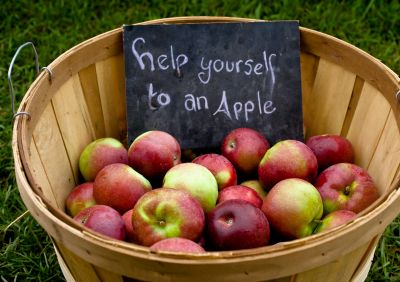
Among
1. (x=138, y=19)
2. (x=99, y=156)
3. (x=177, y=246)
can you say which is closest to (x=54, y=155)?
(x=99, y=156)

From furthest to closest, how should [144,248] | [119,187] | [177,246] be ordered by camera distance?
[119,187], [177,246], [144,248]

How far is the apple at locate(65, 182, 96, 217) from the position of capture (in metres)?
1.83

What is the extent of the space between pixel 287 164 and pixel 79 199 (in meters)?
0.67

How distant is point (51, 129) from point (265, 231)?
78 centimetres

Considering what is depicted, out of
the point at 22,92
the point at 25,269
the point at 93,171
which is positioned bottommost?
the point at 25,269

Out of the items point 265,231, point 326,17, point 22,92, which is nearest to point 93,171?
point 265,231

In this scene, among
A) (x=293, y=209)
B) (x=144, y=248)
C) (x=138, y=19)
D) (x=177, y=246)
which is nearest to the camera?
(x=144, y=248)

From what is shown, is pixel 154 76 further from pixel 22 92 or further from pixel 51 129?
pixel 22 92

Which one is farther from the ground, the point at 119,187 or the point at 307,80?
the point at 307,80

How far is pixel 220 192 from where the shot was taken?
5.87ft

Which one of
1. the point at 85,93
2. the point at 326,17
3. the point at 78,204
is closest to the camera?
the point at 78,204

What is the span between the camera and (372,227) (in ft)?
4.44

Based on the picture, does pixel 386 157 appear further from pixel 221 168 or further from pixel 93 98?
pixel 93 98

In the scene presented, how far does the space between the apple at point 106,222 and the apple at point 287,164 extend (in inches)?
19.7
